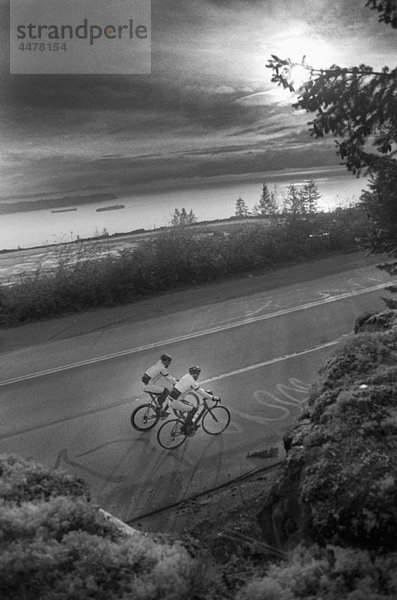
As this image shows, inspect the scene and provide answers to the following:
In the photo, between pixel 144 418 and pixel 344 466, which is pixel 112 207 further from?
pixel 344 466

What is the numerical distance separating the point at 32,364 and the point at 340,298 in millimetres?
8623

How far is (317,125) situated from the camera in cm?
694

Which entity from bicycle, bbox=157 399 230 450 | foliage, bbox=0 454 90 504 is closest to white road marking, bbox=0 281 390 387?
bicycle, bbox=157 399 230 450

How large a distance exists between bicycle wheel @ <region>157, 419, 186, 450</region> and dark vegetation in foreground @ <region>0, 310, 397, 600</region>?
156 inches

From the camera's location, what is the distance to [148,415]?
31.1 feet

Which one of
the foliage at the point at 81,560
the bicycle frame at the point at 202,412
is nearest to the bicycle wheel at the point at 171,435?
the bicycle frame at the point at 202,412

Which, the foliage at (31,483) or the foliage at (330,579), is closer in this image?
the foliage at (330,579)

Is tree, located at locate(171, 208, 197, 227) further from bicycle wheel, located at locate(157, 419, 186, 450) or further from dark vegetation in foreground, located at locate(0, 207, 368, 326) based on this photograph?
bicycle wheel, located at locate(157, 419, 186, 450)

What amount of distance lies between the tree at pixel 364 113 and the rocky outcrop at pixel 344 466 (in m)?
2.33

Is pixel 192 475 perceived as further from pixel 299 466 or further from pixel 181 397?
pixel 299 466

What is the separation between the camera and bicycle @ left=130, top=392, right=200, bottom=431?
9.32m

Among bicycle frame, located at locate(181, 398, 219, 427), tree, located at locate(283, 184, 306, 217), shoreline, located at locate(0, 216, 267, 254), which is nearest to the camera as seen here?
bicycle frame, located at locate(181, 398, 219, 427)

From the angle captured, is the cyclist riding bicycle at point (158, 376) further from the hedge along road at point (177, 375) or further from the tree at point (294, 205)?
the tree at point (294, 205)

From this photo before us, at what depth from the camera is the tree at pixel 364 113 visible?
670 cm
